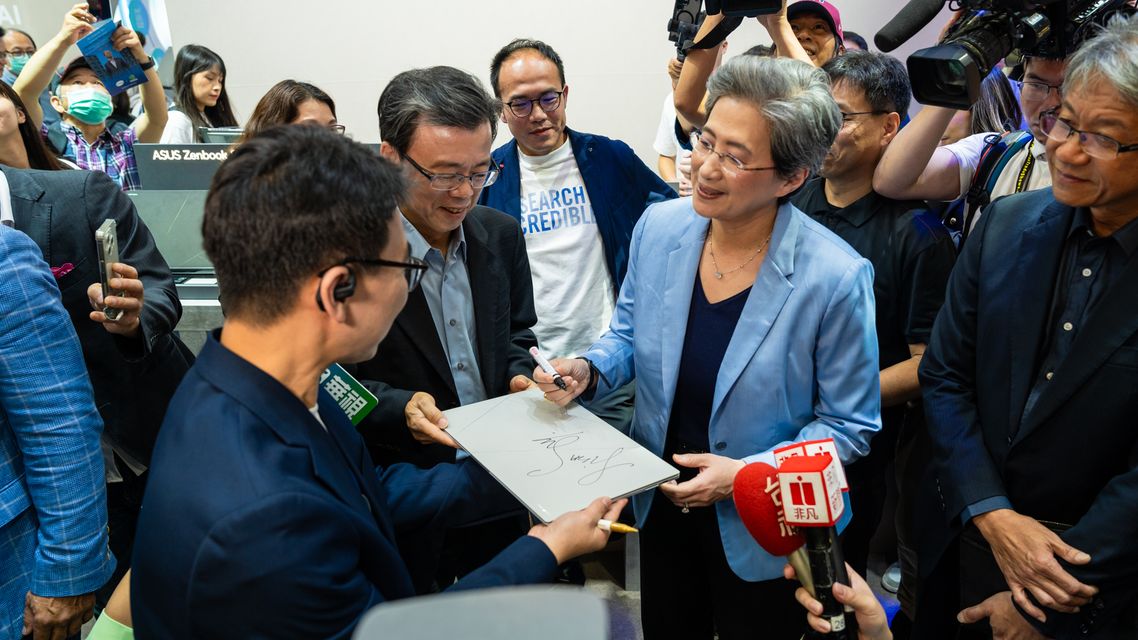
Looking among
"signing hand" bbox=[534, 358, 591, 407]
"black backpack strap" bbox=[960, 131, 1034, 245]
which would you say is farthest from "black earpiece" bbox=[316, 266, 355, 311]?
"black backpack strap" bbox=[960, 131, 1034, 245]

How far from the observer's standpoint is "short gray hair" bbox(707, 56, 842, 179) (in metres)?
1.58

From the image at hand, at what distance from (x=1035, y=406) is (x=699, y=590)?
88cm

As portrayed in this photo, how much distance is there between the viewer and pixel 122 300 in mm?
1835

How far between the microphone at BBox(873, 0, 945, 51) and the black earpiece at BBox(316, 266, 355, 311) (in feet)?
5.37

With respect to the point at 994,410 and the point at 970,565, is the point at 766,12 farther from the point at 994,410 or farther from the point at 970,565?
the point at 970,565

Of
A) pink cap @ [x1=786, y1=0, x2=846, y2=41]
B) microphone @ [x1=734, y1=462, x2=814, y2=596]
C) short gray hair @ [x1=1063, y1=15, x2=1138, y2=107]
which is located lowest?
microphone @ [x1=734, y1=462, x2=814, y2=596]

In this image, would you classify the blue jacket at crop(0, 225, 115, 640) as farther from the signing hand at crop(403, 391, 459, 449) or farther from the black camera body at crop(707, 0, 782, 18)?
the black camera body at crop(707, 0, 782, 18)

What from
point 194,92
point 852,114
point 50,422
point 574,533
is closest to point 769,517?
point 574,533

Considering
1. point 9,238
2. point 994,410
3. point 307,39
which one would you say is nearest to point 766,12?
point 994,410

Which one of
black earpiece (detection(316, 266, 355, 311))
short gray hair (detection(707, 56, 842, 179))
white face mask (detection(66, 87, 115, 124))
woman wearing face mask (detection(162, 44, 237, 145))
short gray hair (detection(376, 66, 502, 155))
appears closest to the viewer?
black earpiece (detection(316, 266, 355, 311))

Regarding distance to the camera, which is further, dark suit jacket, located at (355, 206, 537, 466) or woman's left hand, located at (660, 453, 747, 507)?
dark suit jacket, located at (355, 206, 537, 466)

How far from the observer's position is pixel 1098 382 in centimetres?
143

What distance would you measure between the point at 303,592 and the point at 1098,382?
1.40m

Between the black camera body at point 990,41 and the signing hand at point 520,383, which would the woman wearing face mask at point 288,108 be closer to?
the signing hand at point 520,383
